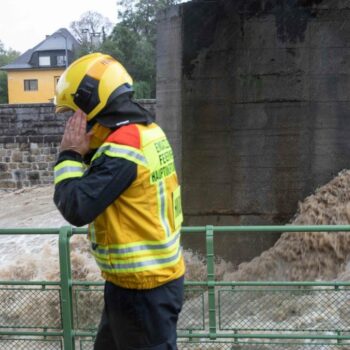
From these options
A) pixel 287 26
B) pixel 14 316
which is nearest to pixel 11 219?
pixel 287 26

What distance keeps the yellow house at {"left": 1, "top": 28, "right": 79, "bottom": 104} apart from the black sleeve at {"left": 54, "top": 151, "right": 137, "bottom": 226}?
182ft

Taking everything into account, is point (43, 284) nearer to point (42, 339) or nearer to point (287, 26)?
point (42, 339)

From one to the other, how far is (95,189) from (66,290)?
2.19m

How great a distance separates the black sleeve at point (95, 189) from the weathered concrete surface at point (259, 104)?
6945mm

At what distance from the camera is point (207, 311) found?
16.9ft

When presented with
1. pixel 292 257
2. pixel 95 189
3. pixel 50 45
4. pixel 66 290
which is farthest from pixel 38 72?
pixel 95 189

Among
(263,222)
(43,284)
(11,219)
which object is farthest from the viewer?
(11,219)

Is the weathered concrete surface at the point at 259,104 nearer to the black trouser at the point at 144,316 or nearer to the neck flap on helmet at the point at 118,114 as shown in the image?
the black trouser at the point at 144,316

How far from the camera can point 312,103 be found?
363 inches

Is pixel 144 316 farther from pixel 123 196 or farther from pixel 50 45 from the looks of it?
pixel 50 45

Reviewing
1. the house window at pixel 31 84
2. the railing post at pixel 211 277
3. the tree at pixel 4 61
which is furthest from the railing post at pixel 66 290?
the tree at pixel 4 61

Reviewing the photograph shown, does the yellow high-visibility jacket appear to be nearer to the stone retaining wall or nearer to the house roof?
the stone retaining wall

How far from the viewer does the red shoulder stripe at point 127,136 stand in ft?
8.72

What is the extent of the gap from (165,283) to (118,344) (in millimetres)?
359
